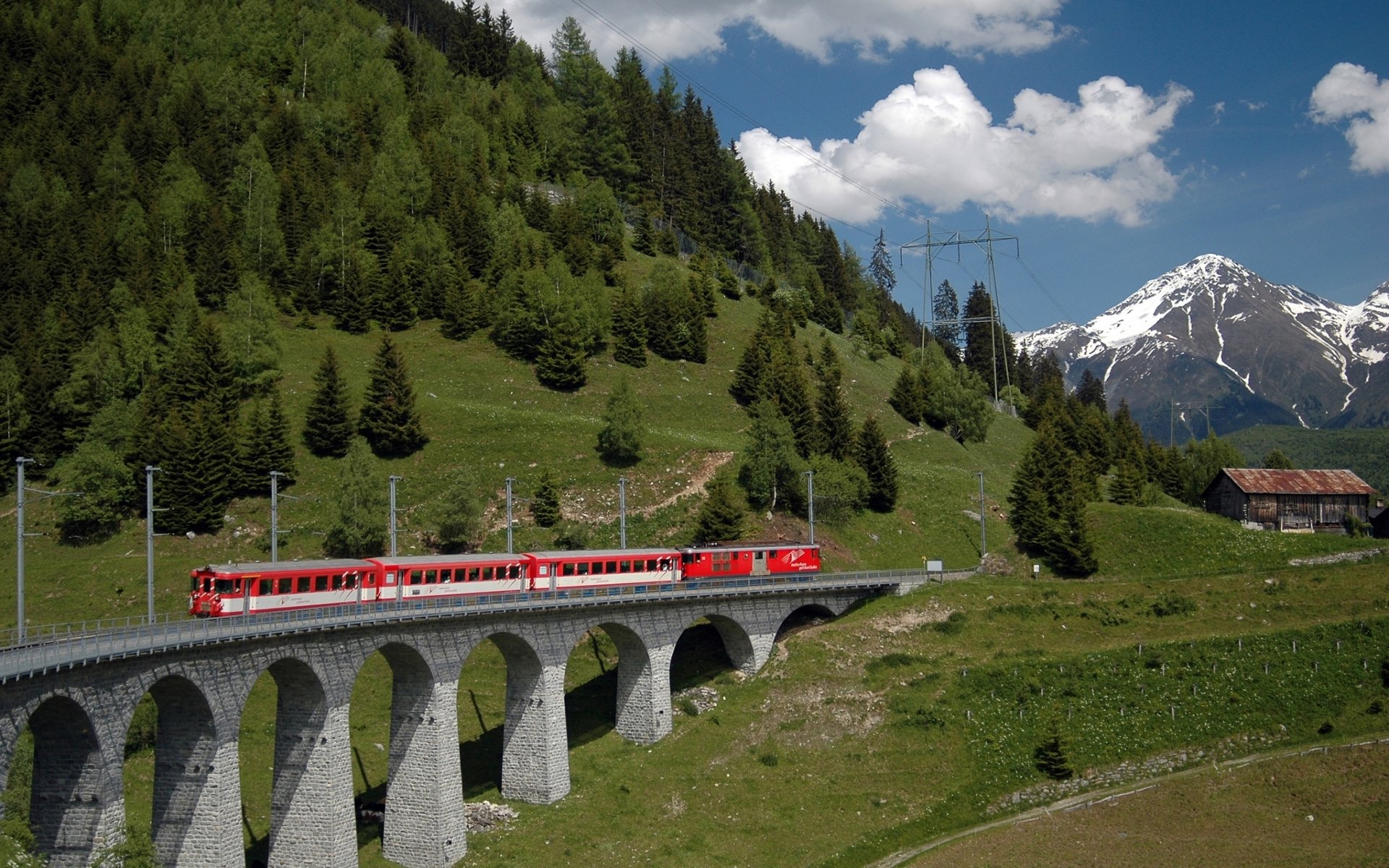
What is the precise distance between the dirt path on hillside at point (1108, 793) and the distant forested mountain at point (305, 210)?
54322 mm

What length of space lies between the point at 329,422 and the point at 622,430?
22.9m

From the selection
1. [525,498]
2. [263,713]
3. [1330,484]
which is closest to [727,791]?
[263,713]

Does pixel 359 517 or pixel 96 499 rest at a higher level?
pixel 96 499

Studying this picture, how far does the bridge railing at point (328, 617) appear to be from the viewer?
3459 cm

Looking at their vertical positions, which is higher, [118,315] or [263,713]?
[118,315]

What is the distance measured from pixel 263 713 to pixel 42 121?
98.5 meters

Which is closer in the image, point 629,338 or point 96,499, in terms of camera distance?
point 96,499

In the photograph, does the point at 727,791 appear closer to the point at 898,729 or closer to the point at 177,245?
the point at 898,729

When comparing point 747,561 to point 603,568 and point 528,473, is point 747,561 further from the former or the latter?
point 528,473

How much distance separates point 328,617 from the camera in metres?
44.2

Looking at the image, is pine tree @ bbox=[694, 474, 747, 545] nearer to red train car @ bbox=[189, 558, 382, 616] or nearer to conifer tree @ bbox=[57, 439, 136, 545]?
red train car @ bbox=[189, 558, 382, 616]

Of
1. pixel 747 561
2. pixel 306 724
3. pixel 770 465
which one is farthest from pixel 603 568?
pixel 770 465

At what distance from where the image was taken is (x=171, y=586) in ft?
233

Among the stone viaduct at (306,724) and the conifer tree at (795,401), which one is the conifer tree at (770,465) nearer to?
the conifer tree at (795,401)
